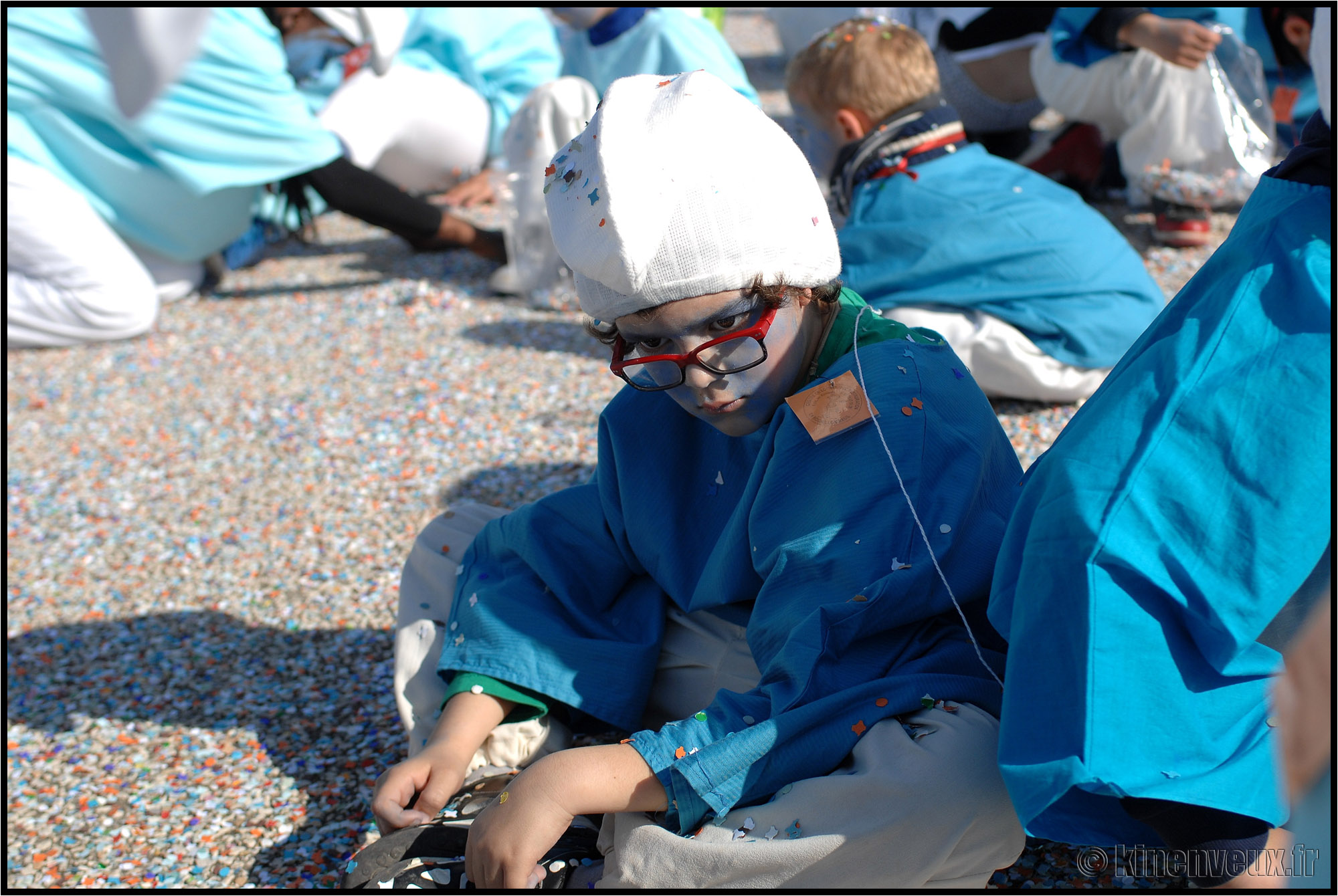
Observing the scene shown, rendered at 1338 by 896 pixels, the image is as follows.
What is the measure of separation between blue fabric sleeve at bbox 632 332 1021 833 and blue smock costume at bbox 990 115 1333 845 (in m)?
0.24

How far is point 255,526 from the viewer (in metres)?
2.62

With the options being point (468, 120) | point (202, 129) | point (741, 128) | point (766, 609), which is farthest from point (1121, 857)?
point (468, 120)

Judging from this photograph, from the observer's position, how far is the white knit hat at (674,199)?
1.28 m

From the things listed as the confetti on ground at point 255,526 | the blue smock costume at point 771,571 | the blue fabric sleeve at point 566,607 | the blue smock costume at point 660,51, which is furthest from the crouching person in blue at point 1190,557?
the blue smock costume at point 660,51

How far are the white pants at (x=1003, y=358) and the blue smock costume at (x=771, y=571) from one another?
130cm

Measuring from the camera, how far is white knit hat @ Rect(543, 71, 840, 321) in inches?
50.5

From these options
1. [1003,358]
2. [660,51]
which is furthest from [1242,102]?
[660,51]

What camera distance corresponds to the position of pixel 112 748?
1895 millimetres

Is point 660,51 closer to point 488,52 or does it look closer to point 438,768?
point 488,52

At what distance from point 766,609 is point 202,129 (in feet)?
10.5

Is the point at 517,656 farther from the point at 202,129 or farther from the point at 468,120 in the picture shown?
the point at 468,120

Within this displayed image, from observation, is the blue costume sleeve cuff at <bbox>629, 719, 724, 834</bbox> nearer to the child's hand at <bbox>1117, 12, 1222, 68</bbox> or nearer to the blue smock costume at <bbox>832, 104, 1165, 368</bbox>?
the blue smock costume at <bbox>832, 104, 1165, 368</bbox>

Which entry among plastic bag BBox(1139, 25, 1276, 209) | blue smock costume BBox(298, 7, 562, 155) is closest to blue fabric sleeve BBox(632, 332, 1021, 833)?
plastic bag BBox(1139, 25, 1276, 209)

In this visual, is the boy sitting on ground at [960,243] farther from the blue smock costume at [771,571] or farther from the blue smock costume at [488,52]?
the blue smock costume at [488,52]
